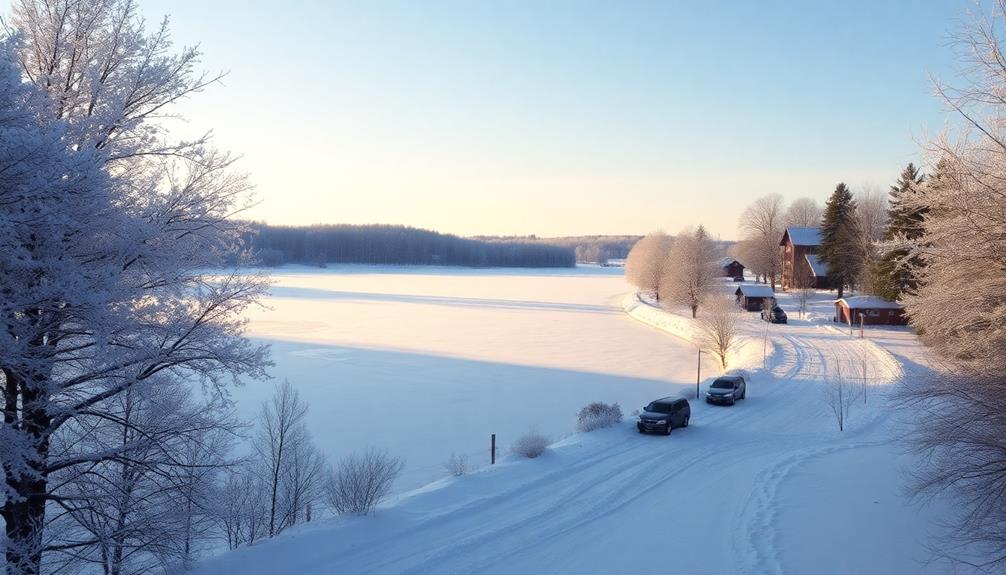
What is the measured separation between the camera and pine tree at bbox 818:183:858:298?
56.4m

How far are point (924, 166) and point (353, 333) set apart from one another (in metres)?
40.5

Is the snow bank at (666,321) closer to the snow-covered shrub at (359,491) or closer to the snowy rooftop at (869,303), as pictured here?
the snowy rooftop at (869,303)

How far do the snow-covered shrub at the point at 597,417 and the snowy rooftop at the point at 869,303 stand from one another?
3320cm

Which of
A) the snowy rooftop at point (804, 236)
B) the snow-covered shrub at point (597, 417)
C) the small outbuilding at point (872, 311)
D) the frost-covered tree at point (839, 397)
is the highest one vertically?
the snowy rooftop at point (804, 236)

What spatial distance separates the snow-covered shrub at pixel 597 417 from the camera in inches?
818

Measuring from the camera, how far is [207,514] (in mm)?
9555

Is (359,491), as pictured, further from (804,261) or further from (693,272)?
(804,261)

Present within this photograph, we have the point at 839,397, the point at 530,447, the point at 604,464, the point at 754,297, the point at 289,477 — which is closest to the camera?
the point at 289,477

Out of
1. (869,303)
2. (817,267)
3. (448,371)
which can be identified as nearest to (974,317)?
(448,371)

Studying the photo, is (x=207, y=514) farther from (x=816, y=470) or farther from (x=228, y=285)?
(x=816, y=470)

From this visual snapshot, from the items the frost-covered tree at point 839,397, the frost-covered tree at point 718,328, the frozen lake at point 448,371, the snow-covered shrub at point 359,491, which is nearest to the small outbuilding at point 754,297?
the frozen lake at point 448,371

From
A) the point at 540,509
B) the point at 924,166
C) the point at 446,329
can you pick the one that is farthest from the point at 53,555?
the point at 446,329

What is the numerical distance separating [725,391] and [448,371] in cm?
1388

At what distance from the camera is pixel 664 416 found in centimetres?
2073
